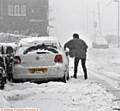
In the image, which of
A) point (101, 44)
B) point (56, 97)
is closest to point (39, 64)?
point (56, 97)

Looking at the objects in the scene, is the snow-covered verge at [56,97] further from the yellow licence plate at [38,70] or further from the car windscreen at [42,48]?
the car windscreen at [42,48]

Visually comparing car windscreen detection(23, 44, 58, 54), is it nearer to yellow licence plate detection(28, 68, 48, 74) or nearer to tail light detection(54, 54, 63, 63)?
tail light detection(54, 54, 63, 63)

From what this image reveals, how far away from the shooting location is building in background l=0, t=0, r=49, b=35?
61.8 meters

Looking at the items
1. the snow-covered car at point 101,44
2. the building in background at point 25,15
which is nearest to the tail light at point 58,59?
the building in background at point 25,15

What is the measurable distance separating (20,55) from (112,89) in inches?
127

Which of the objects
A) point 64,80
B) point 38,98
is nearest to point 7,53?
point 64,80

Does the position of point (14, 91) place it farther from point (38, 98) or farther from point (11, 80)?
point (11, 80)

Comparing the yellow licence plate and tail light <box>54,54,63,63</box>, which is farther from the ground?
tail light <box>54,54,63,63</box>

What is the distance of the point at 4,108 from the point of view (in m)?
8.78

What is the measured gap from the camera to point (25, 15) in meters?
62.8

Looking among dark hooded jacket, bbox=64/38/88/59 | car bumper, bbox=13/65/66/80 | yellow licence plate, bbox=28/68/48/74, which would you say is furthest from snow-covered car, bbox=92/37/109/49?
yellow licence plate, bbox=28/68/48/74

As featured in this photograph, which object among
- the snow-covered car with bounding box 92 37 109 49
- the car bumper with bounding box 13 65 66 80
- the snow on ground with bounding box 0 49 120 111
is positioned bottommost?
the snow-covered car with bounding box 92 37 109 49

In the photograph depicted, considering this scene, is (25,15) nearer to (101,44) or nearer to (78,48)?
(101,44)

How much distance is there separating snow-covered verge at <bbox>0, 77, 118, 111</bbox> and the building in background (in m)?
48.3
